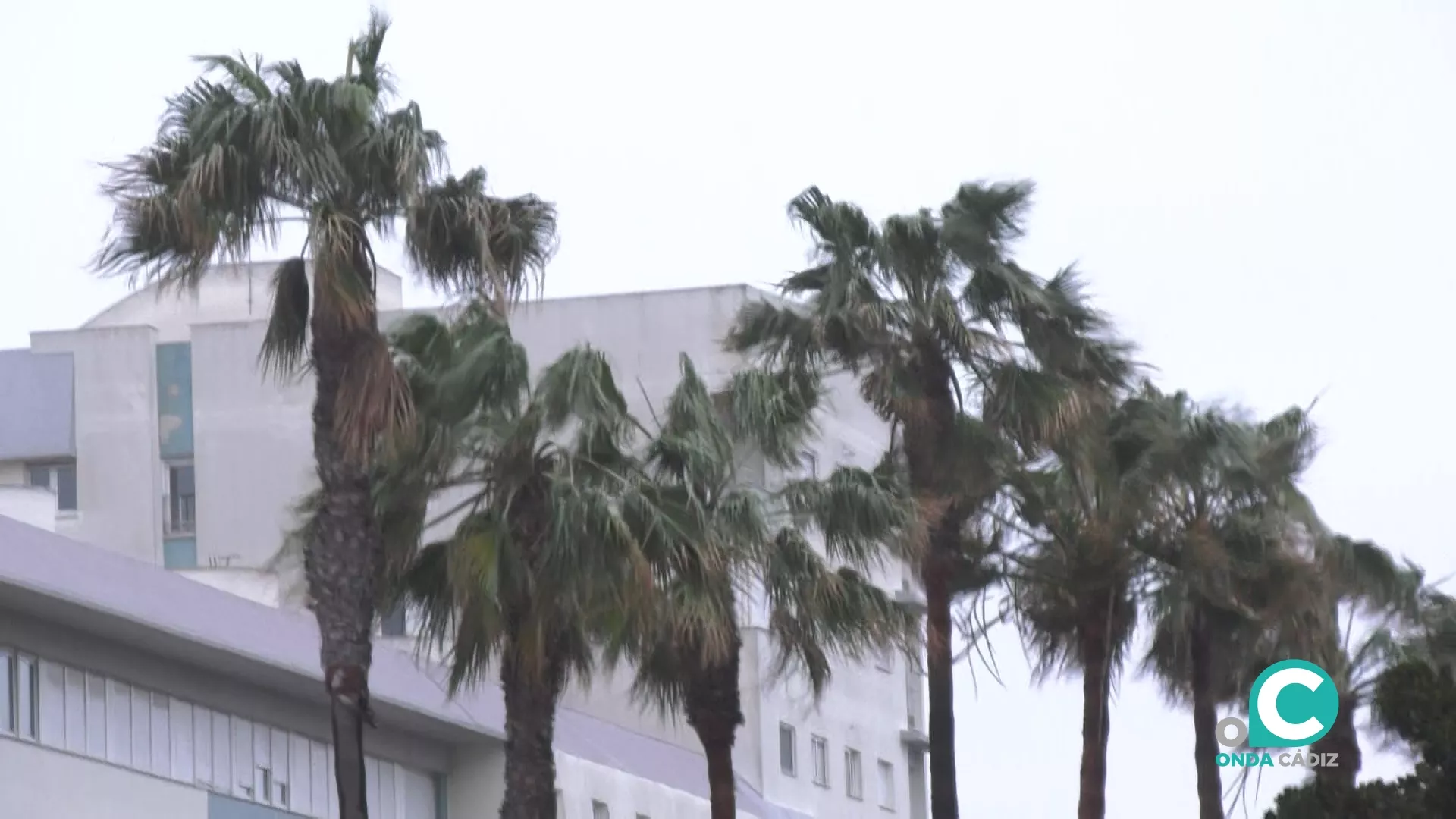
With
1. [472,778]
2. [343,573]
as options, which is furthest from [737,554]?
[472,778]

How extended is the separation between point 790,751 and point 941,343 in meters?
28.3

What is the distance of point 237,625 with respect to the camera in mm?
39562

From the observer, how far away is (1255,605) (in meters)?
41.2

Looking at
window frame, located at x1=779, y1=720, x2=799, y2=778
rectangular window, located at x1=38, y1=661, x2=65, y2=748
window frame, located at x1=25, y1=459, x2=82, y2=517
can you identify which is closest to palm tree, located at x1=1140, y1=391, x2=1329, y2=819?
rectangular window, located at x1=38, y1=661, x2=65, y2=748

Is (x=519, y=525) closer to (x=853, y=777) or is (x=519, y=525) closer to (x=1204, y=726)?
(x=1204, y=726)

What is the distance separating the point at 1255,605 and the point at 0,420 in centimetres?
3890

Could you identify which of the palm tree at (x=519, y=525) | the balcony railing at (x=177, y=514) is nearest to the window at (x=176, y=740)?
the palm tree at (x=519, y=525)

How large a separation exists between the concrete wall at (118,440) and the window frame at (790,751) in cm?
1567

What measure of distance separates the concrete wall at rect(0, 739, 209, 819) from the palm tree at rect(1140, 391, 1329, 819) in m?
14.1

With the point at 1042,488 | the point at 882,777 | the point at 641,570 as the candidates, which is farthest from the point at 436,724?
the point at 882,777

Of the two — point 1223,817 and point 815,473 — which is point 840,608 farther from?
point 815,473

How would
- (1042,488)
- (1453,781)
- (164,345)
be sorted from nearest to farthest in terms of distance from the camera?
(1453,781)
(1042,488)
(164,345)

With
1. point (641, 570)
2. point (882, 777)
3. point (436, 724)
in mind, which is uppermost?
point (641, 570)

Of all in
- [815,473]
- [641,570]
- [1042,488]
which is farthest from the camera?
[815,473]
